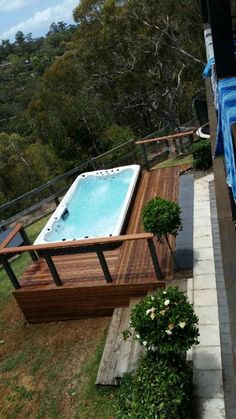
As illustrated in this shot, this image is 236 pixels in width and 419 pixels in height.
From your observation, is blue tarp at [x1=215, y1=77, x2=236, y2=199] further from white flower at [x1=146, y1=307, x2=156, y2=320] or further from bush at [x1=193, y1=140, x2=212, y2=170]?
bush at [x1=193, y1=140, x2=212, y2=170]

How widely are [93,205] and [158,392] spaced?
26.0 ft

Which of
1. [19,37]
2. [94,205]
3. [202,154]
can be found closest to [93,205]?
[94,205]

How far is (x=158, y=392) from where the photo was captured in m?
3.53

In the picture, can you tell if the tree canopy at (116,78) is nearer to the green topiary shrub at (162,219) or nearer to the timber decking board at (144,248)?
the timber decking board at (144,248)

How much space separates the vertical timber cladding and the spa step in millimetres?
3449

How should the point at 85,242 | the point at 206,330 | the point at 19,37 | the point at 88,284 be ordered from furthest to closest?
the point at 19,37, the point at 88,284, the point at 85,242, the point at 206,330

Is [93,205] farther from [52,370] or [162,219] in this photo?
[52,370]

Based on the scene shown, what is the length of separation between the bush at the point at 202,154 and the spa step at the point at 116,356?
4.54 meters

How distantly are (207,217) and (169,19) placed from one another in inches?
496

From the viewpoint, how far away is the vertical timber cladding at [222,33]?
3.63m

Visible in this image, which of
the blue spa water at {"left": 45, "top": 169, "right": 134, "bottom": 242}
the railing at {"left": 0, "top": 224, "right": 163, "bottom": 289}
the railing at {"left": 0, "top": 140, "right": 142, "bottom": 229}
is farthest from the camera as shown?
the railing at {"left": 0, "top": 140, "right": 142, "bottom": 229}

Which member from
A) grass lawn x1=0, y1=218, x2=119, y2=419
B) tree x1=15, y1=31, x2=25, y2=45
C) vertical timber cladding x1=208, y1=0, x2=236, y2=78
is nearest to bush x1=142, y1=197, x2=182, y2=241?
grass lawn x1=0, y1=218, x2=119, y2=419

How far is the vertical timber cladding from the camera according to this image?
11.9 feet

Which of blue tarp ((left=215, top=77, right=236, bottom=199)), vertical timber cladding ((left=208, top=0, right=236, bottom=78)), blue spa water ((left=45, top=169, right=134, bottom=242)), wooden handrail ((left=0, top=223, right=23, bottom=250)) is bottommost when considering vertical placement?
blue spa water ((left=45, top=169, right=134, bottom=242))
